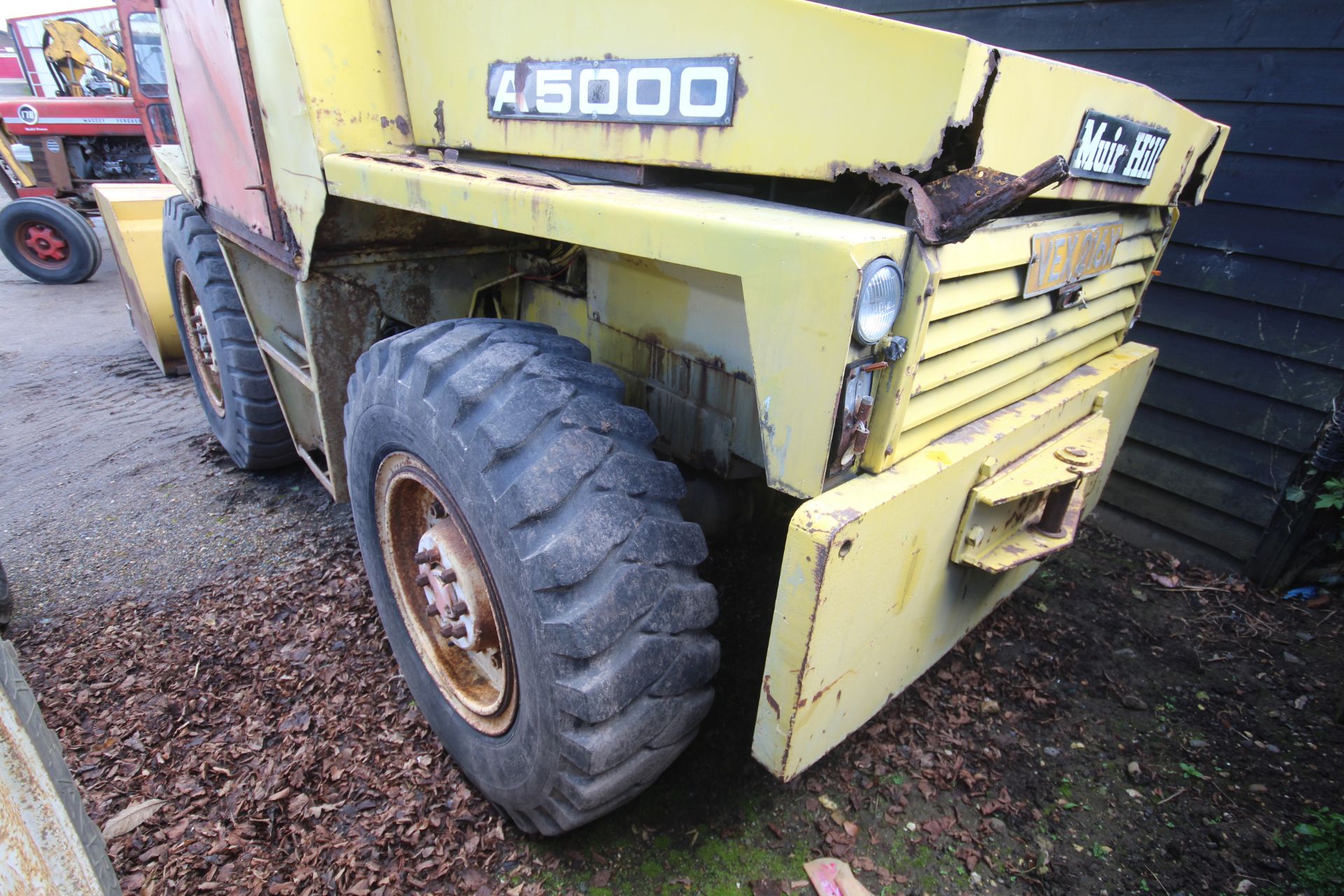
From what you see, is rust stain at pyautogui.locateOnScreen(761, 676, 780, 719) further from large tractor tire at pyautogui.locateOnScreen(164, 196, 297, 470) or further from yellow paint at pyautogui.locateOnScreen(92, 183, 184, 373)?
yellow paint at pyautogui.locateOnScreen(92, 183, 184, 373)

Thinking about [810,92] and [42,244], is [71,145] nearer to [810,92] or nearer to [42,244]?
[42,244]

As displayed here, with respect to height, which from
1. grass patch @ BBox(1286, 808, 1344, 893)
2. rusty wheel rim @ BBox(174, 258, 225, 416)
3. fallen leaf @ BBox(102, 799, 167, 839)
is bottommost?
fallen leaf @ BBox(102, 799, 167, 839)

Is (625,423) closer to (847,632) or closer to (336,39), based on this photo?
(847,632)

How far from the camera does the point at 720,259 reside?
1.25m

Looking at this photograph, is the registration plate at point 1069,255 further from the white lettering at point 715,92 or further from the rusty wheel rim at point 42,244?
the rusty wheel rim at point 42,244

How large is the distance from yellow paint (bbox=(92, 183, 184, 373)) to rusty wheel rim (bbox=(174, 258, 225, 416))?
0.56 metres

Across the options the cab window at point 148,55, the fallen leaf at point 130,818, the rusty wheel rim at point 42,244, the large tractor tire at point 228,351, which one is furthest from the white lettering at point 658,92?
the rusty wheel rim at point 42,244

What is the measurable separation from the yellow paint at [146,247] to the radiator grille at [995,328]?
4834 mm

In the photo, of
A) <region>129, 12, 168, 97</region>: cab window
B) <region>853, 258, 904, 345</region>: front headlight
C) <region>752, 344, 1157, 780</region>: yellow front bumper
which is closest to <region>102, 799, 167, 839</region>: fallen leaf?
<region>752, 344, 1157, 780</region>: yellow front bumper

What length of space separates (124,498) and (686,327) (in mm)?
3426

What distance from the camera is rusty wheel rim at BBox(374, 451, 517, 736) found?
5.90 ft

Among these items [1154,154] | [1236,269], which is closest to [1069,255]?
[1154,154]

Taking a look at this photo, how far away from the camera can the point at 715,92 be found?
1446 millimetres

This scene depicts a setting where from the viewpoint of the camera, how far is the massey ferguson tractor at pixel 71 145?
8289 mm
